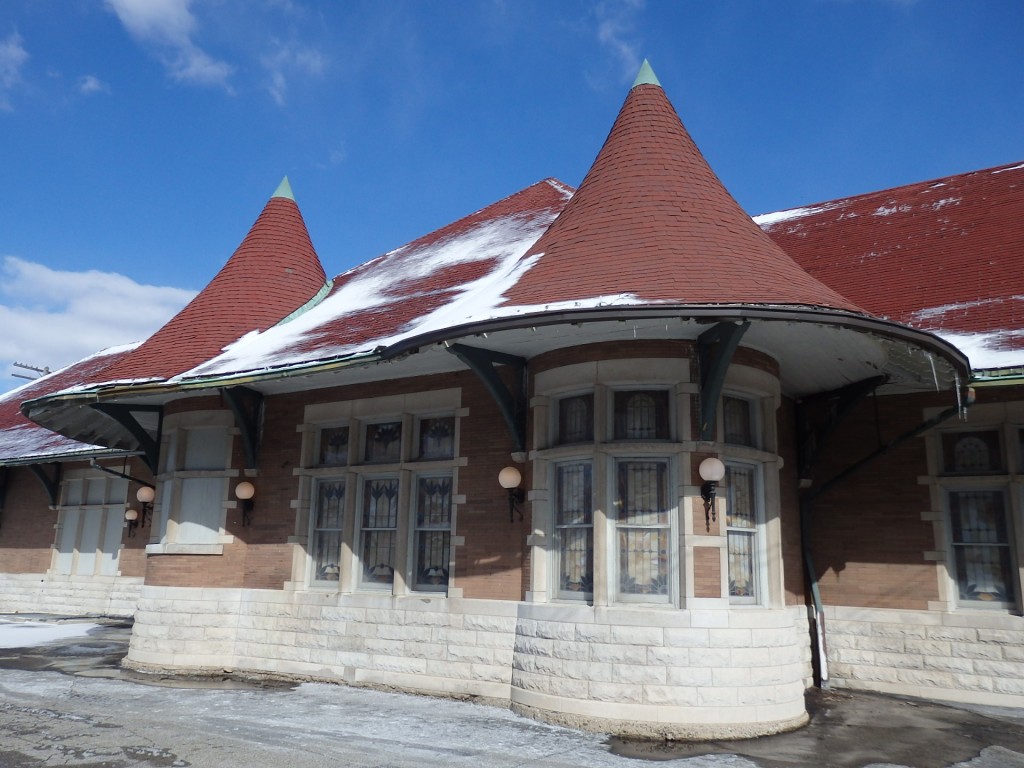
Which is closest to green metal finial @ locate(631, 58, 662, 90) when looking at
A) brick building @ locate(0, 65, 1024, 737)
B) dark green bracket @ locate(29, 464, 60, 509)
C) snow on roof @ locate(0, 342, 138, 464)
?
brick building @ locate(0, 65, 1024, 737)

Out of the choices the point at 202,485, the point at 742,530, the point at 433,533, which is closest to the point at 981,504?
the point at 742,530

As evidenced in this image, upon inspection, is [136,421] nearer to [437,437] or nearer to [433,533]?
[437,437]

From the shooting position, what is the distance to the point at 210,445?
1127 centimetres

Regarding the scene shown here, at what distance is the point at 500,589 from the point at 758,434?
308 cm

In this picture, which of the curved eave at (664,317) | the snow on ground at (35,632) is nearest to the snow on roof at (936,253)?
the curved eave at (664,317)

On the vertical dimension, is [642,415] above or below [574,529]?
above

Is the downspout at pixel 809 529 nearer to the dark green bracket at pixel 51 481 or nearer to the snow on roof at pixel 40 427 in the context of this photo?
the snow on roof at pixel 40 427

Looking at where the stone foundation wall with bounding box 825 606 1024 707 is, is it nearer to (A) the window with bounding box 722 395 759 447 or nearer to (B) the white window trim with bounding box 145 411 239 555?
(A) the window with bounding box 722 395 759 447

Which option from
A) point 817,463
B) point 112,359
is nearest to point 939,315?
point 817,463

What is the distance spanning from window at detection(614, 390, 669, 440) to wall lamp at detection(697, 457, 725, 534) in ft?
1.96

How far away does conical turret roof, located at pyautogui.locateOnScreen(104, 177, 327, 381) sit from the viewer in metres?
11.6

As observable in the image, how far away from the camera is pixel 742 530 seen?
328 inches

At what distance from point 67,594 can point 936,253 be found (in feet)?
55.1

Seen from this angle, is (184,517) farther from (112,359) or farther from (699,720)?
(112,359)
